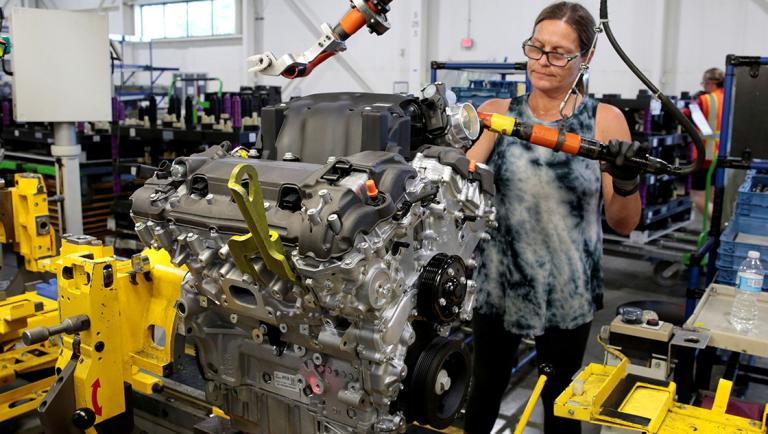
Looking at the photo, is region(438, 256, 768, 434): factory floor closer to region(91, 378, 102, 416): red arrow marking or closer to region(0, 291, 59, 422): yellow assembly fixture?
region(91, 378, 102, 416): red arrow marking

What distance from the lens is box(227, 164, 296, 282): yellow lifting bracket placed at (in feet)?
A: 4.72

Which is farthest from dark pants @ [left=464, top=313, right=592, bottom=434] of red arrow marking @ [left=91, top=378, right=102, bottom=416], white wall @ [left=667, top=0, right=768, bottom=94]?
white wall @ [left=667, top=0, right=768, bottom=94]

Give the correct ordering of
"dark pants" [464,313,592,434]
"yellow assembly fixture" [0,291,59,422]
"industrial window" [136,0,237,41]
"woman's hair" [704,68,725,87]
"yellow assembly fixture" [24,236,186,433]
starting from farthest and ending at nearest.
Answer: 1. "industrial window" [136,0,237,41]
2. "woman's hair" [704,68,725,87]
3. "yellow assembly fixture" [0,291,59,422]
4. "yellow assembly fixture" [24,236,186,433]
5. "dark pants" [464,313,592,434]

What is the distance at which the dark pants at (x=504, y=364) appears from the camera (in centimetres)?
217

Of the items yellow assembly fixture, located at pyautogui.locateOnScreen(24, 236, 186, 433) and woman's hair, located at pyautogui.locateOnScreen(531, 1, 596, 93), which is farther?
yellow assembly fixture, located at pyautogui.locateOnScreen(24, 236, 186, 433)

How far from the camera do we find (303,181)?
63.5 inches

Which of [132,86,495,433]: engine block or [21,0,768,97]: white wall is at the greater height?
[21,0,768,97]: white wall

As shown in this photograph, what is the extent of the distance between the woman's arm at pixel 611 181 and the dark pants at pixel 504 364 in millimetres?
356

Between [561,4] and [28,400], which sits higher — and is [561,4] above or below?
above

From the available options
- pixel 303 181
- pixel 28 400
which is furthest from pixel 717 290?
pixel 28 400

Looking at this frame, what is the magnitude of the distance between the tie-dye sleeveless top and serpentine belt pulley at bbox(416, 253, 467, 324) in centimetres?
46

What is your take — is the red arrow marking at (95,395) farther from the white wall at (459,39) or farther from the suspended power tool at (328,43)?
the white wall at (459,39)

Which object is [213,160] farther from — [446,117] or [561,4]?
[561,4]

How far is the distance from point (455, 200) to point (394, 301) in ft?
1.12
